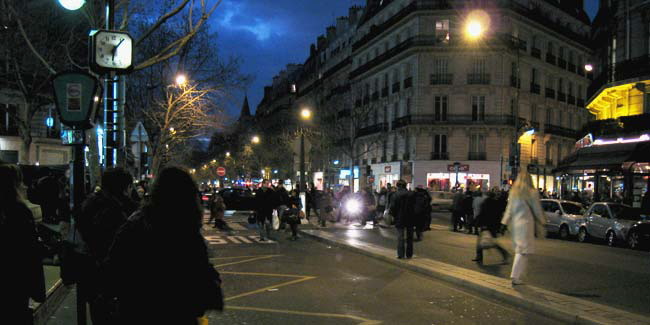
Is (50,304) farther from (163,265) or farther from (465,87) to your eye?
(465,87)

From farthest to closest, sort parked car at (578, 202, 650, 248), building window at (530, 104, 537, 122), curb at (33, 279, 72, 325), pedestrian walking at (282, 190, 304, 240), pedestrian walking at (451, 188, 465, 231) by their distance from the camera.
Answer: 1. building window at (530, 104, 537, 122)
2. pedestrian walking at (451, 188, 465, 231)
3. pedestrian walking at (282, 190, 304, 240)
4. parked car at (578, 202, 650, 248)
5. curb at (33, 279, 72, 325)

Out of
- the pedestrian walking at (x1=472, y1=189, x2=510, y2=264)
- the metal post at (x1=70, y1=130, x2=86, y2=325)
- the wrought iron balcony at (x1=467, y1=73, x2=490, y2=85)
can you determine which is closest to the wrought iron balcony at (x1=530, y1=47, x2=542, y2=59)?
the wrought iron balcony at (x1=467, y1=73, x2=490, y2=85)

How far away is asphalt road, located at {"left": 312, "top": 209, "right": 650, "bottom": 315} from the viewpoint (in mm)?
8648

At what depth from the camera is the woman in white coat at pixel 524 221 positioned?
8.79m

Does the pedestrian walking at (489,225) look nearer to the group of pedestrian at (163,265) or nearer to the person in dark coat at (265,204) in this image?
the person in dark coat at (265,204)

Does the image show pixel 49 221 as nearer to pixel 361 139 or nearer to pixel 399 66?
pixel 399 66

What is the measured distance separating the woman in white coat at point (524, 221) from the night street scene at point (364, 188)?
31 millimetres

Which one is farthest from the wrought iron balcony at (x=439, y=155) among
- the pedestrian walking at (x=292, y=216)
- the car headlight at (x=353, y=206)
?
the pedestrian walking at (x=292, y=216)

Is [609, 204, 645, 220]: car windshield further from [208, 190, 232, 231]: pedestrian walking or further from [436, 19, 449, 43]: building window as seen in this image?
[436, 19, 449, 43]: building window

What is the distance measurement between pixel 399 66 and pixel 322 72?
2403 cm

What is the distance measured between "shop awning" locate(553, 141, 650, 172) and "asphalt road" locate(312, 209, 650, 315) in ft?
36.8

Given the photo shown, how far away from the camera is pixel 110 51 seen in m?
8.94

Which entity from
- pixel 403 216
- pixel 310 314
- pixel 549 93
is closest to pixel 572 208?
pixel 403 216

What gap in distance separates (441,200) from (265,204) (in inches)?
977
